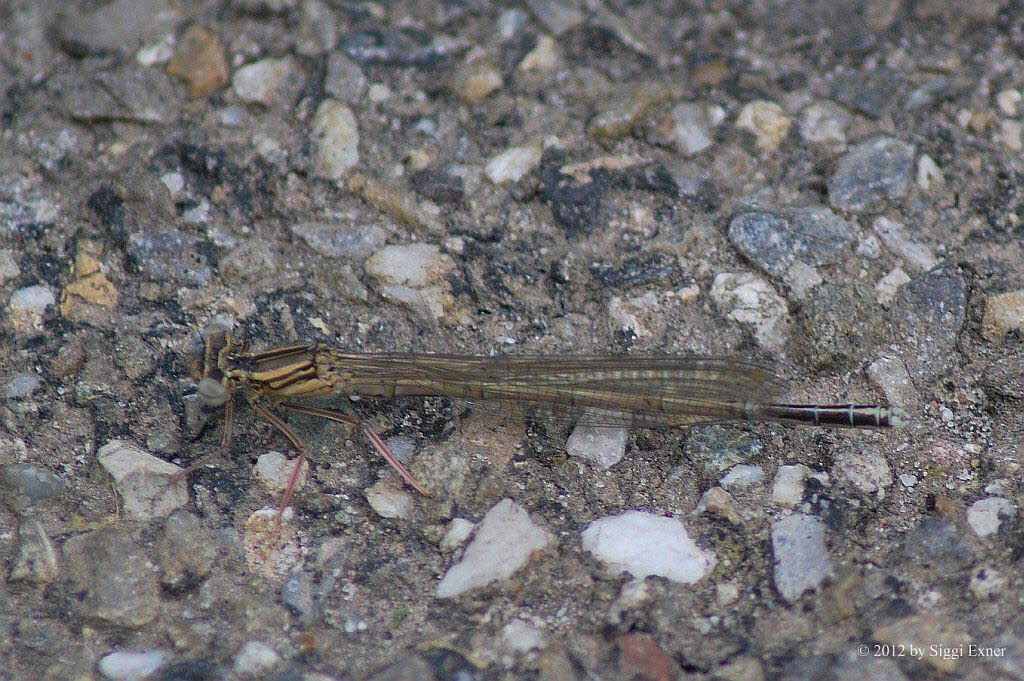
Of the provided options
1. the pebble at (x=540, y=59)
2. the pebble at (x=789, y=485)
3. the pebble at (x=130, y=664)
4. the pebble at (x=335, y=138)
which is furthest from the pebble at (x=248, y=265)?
the pebble at (x=789, y=485)

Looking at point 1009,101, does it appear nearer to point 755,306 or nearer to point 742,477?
point 755,306

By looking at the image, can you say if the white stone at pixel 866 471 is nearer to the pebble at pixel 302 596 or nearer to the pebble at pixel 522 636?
the pebble at pixel 522 636

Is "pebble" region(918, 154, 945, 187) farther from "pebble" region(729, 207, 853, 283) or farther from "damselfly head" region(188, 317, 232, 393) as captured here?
"damselfly head" region(188, 317, 232, 393)

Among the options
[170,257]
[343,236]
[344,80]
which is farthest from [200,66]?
[343,236]

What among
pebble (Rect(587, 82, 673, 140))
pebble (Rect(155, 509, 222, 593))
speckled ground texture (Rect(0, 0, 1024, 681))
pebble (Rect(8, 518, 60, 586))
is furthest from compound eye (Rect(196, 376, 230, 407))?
pebble (Rect(587, 82, 673, 140))

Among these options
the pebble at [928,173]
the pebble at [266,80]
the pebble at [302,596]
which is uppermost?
the pebble at [266,80]

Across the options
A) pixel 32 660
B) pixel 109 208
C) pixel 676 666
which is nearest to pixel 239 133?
pixel 109 208

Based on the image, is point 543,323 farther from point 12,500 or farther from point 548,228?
point 12,500

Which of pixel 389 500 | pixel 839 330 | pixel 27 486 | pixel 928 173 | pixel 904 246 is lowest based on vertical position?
pixel 389 500
